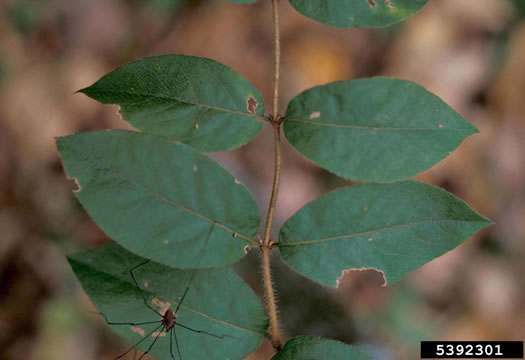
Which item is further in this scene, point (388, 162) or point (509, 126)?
point (509, 126)

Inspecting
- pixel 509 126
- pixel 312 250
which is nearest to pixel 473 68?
pixel 509 126

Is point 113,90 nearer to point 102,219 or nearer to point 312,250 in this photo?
point 102,219

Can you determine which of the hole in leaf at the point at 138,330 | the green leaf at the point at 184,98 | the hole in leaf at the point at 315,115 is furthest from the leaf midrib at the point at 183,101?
the hole in leaf at the point at 138,330

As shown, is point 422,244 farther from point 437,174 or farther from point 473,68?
point 473,68

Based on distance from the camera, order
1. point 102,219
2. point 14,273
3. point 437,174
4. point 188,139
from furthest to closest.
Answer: point 437,174 → point 14,273 → point 188,139 → point 102,219

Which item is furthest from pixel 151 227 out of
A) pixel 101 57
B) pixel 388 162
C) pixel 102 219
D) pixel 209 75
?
pixel 101 57

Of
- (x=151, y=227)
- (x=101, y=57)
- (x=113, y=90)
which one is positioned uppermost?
(x=101, y=57)

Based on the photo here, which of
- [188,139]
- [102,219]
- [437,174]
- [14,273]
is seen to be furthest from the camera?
[437,174]

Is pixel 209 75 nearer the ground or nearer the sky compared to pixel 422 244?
nearer the sky
